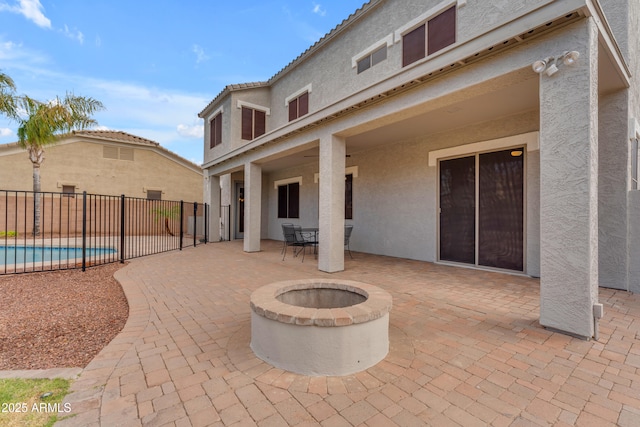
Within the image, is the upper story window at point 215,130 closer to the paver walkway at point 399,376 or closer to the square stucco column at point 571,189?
the paver walkway at point 399,376

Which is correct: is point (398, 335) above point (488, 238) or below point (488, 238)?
below

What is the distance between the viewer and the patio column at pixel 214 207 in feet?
39.4

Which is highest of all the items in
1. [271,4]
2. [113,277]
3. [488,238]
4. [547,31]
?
[271,4]

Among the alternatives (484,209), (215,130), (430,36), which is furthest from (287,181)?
(484,209)

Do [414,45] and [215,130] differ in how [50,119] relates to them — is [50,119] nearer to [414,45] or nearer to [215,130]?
[215,130]

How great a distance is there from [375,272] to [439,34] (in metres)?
5.63

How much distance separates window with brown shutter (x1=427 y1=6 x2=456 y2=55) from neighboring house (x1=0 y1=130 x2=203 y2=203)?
17677 mm

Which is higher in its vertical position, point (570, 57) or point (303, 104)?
point (303, 104)

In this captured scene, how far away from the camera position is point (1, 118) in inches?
444

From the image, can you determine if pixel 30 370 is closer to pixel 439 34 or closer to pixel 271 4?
pixel 439 34

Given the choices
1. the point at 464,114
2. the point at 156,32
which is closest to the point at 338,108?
the point at 464,114

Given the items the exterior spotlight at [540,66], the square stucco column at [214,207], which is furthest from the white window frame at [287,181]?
the exterior spotlight at [540,66]

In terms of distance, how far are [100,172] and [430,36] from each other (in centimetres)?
1888

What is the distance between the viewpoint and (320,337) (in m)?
2.24
